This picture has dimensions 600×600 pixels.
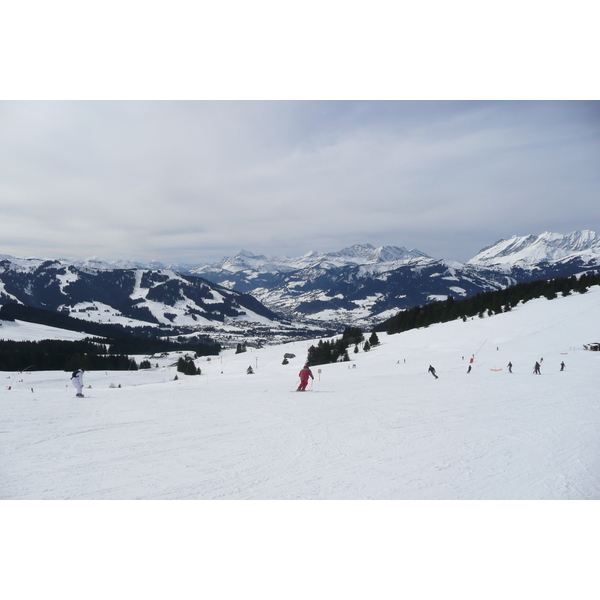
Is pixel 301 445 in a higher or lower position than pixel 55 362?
higher

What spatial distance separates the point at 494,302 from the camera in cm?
6994

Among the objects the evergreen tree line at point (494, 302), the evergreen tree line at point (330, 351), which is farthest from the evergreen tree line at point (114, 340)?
the evergreen tree line at point (494, 302)

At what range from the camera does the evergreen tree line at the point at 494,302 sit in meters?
68.4

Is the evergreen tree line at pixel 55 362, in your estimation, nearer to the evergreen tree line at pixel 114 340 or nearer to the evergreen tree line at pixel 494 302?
the evergreen tree line at pixel 114 340

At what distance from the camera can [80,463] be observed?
24.5ft

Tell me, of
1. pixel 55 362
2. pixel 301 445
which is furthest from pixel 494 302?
pixel 55 362

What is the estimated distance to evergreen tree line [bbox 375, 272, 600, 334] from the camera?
68.4 m

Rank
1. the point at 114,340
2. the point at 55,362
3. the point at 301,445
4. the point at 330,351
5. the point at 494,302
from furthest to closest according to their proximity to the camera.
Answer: the point at 114,340
the point at 55,362
the point at 494,302
the point at 330,351
the point at 301,445

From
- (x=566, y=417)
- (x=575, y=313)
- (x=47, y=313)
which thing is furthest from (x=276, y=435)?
(x=47, y=313)

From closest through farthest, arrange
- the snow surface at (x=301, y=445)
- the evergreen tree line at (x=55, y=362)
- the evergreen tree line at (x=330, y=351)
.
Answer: the snow surface at (x=301, y=445), the evergreen tree line at (x=330, y=351), the evergreen tree line at (x=55, y=362)

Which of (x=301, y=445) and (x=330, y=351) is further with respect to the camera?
(x=330, y=351)

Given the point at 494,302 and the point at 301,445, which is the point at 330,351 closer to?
the point at 494,302

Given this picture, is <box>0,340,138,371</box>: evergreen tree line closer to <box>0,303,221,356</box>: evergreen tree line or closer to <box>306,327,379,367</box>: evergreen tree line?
<box>306,327,379,367</box>: evergreen tree line

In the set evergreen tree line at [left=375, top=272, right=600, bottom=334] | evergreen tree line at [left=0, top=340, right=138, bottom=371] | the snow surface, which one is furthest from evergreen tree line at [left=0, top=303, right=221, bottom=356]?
the snow surface
